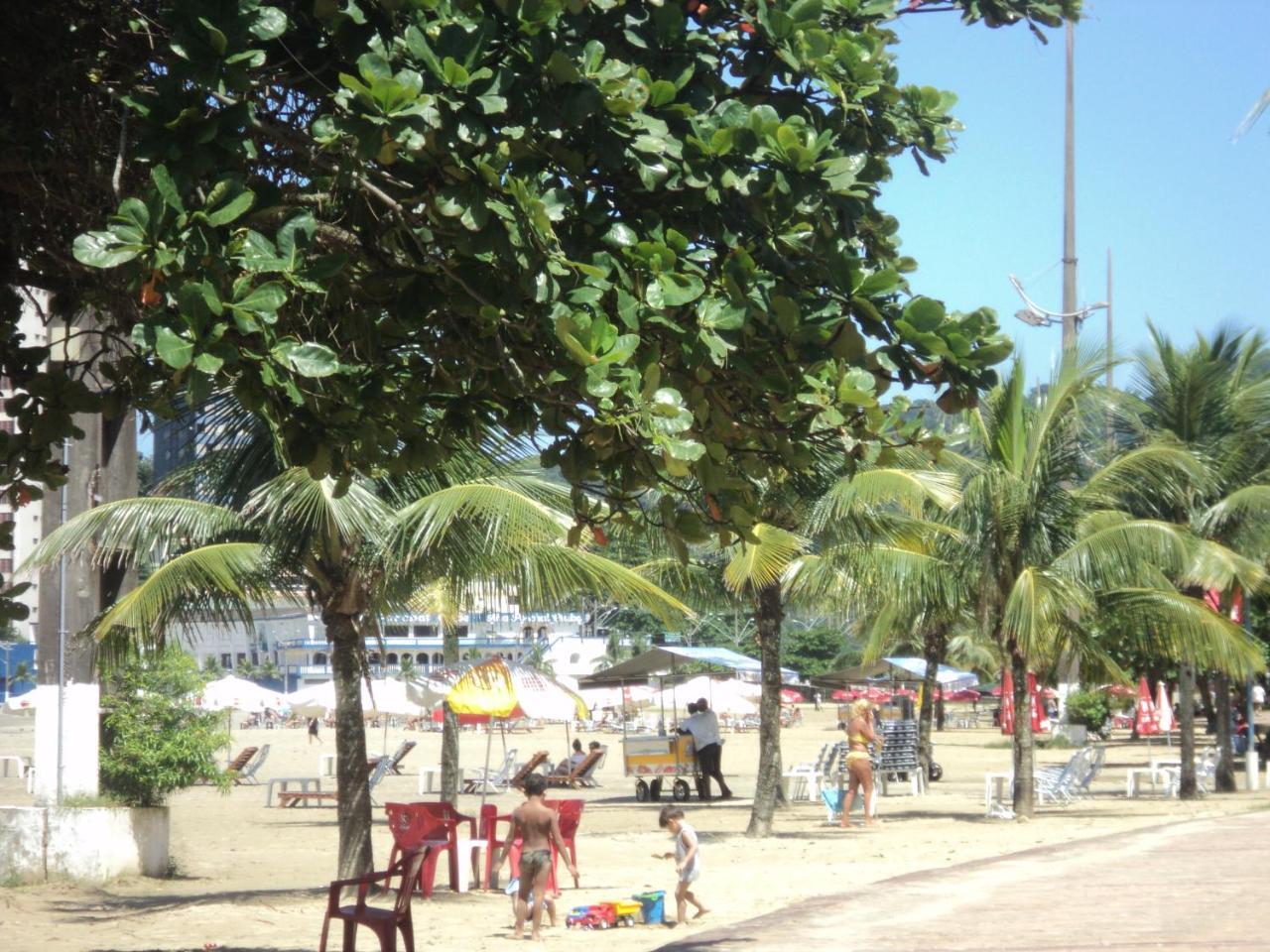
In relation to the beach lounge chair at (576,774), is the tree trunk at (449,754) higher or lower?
higher

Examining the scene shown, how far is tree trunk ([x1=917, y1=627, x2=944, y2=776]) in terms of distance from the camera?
26.6 meters

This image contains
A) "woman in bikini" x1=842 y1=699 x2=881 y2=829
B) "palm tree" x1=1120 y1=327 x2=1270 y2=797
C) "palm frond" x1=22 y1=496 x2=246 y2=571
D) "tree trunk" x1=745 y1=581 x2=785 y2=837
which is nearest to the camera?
"palm frond" x1=22 y1=496 x2=246 y2=571

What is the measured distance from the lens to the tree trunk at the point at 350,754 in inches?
482

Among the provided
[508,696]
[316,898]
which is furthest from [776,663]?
[316,898]

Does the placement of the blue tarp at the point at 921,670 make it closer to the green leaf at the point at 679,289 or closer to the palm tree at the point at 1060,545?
the palm tree at the point at 1060,545

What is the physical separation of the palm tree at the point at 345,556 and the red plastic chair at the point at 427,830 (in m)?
0.46

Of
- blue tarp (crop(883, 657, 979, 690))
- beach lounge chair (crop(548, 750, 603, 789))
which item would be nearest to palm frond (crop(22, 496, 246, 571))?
beach lounge chair (crop(548, 750, 603, 789))

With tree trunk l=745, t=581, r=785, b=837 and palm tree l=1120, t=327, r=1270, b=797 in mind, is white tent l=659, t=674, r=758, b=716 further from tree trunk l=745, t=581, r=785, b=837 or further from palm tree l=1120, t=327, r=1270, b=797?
tree trunk l=745, t=581, r=785, b=837

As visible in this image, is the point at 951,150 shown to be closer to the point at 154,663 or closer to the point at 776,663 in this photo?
the point at 154,663

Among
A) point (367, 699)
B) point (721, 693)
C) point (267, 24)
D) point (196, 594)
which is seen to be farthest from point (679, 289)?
point (721, 693)

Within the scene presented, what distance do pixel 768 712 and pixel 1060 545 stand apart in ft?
14.1

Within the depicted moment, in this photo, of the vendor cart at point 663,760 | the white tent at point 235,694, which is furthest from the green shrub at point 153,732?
the white tent at point 235,694

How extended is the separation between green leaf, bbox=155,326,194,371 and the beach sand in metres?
7.25

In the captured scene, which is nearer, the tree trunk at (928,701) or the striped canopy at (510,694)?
the striped canopy at (510,694)
